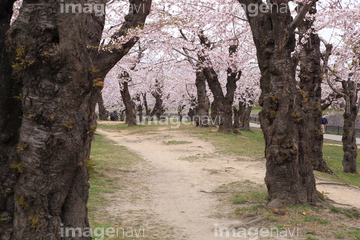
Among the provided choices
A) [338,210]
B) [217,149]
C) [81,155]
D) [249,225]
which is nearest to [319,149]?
[217,149]

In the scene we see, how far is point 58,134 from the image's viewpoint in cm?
351

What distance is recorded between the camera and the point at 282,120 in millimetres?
7117

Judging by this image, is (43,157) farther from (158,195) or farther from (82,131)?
(158,195)

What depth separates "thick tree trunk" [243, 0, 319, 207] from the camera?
23.0 ft

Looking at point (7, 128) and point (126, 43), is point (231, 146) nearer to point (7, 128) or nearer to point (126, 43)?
point (126, 43)

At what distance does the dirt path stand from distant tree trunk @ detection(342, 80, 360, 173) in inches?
172

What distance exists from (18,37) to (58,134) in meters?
1.04

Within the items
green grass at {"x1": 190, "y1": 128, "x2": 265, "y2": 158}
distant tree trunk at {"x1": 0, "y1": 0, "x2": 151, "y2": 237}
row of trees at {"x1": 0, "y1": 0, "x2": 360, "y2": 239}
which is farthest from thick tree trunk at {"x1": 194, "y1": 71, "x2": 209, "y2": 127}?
distant tree trunk at {"x1": 0, "y1": 0, "x2": 151, "y2": 237}

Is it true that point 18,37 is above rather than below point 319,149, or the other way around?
above

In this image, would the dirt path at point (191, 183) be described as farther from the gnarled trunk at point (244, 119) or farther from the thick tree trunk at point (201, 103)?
the gnarled trunk at point (244, 119)

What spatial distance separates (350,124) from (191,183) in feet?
27.9

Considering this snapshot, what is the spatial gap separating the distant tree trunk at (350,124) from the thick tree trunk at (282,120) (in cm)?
844

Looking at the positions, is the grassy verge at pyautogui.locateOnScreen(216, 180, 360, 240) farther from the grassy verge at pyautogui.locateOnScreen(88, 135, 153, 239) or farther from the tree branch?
the tree branch

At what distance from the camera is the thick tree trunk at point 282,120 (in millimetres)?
7004
